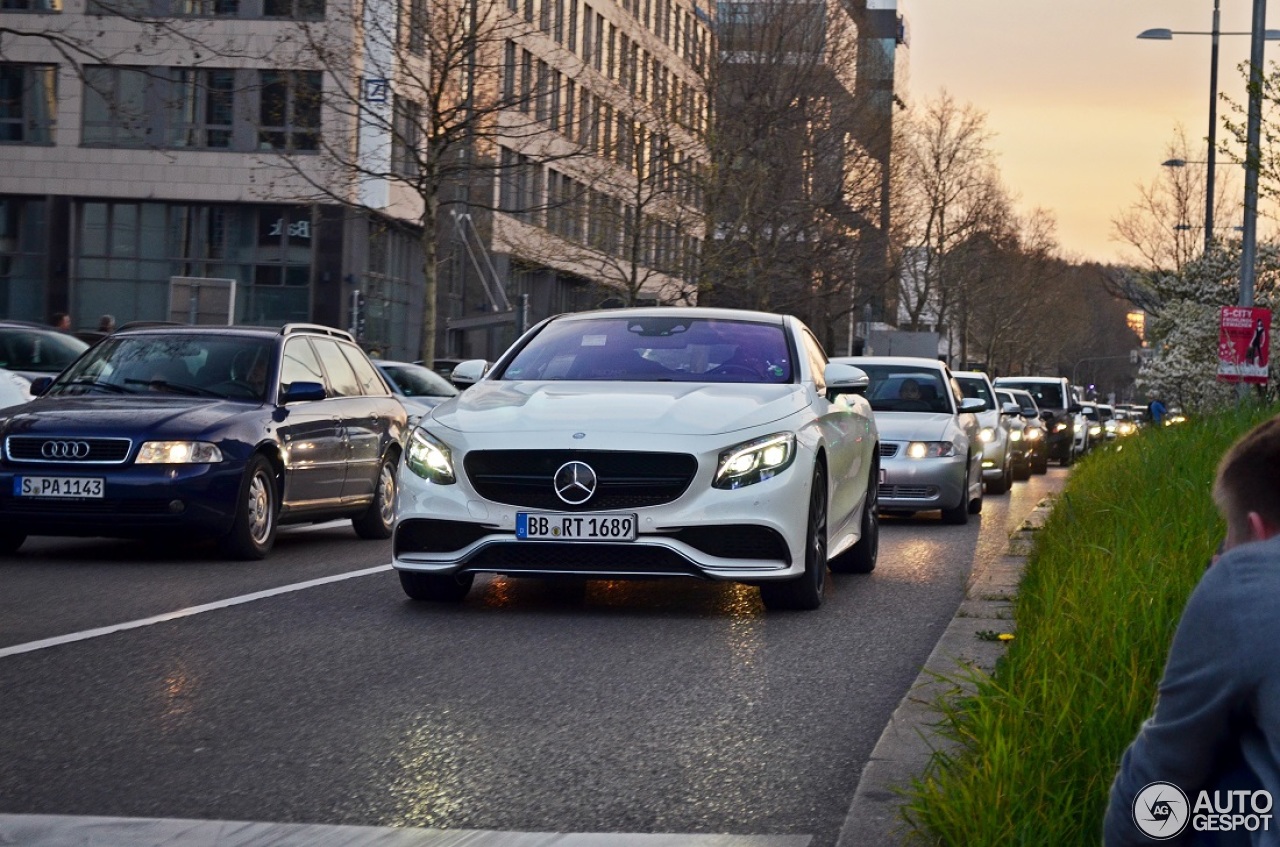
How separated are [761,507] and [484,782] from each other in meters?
3.73

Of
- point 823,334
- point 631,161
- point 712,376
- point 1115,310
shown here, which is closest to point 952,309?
point 823,334

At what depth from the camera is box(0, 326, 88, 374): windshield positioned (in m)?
19.9

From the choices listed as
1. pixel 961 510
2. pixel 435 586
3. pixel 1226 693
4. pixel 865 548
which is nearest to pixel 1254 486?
pixel 1226 693

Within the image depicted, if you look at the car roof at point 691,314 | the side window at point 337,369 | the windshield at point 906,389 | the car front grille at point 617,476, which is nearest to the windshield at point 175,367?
the side window at point 337,369

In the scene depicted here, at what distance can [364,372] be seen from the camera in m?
15.3

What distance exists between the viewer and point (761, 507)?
29.5ft

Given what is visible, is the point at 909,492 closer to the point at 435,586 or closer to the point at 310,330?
the point at 310,330

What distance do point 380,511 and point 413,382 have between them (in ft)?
42.2

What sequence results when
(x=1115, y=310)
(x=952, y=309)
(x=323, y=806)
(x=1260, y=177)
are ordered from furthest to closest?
(x=1115, y=310) → (x=952, y=309) → (x=1260, y=177) → (x=323, y=806)

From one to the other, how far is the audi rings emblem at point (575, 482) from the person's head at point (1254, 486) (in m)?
6.55

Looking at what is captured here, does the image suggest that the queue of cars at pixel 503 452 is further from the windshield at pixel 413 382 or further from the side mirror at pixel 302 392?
the windshield at pixel 413 382

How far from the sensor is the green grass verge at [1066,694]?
4.17 meters

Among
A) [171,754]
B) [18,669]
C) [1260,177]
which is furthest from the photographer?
[1260,177]

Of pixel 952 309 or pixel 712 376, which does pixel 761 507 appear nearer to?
pixel 712 376
